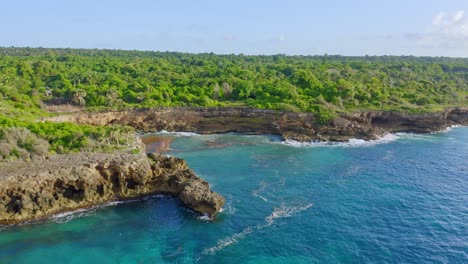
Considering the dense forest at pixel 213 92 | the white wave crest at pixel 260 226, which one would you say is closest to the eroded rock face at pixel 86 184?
the white wave crest at pixel 260 226

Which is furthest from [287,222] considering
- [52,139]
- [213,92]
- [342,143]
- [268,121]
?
[213,92]

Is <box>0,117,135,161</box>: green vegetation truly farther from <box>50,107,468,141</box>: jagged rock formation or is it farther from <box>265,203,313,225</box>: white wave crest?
<box>50,107,468,141</box>: jagged rock formation

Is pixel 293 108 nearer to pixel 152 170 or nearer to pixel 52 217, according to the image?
pixel 152 170

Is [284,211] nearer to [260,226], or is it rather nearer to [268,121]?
[260,226]

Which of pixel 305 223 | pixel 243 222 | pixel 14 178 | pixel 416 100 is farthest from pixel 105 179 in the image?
pixel 416 100

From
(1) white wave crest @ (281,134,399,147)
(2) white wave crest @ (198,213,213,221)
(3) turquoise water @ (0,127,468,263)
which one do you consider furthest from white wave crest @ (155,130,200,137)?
(2) white wave crest @ (198,213,213,221)

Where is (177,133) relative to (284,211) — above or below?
above
